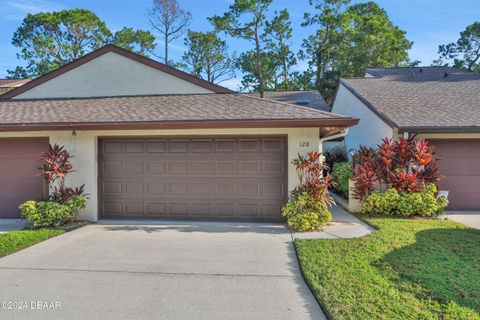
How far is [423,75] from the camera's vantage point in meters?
15.0

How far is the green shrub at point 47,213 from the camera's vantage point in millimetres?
7348

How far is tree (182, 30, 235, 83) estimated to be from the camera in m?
29.7

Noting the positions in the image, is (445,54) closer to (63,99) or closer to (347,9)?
(347,9)

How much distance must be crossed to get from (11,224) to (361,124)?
11.5m

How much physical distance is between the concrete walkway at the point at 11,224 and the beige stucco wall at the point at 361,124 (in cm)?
1009

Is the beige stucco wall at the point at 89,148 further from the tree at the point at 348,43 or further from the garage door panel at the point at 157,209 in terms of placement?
the tree at the point at 348,43

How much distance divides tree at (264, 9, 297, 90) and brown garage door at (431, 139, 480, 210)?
2299cm

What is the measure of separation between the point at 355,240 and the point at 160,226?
438 centimetres

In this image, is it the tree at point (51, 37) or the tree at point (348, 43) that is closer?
the tree at point (348, 43)

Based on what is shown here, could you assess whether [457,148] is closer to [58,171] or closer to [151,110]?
[151,110]

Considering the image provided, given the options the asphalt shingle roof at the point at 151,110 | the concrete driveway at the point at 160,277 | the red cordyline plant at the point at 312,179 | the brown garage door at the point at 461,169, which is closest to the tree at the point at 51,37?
the asphalt shingle roof at the point at 151,110

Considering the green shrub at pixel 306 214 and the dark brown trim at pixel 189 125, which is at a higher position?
the dark brown trim at pixel 189 125

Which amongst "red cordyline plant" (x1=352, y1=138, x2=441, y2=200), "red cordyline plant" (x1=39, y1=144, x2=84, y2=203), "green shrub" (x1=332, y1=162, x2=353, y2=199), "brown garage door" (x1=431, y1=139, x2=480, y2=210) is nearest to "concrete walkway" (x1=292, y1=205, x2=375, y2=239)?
"red cordyline plant" (x1=352, y1=138, x2=441, y2=200)

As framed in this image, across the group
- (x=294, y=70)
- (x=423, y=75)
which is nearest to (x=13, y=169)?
(x=423, y=75)
